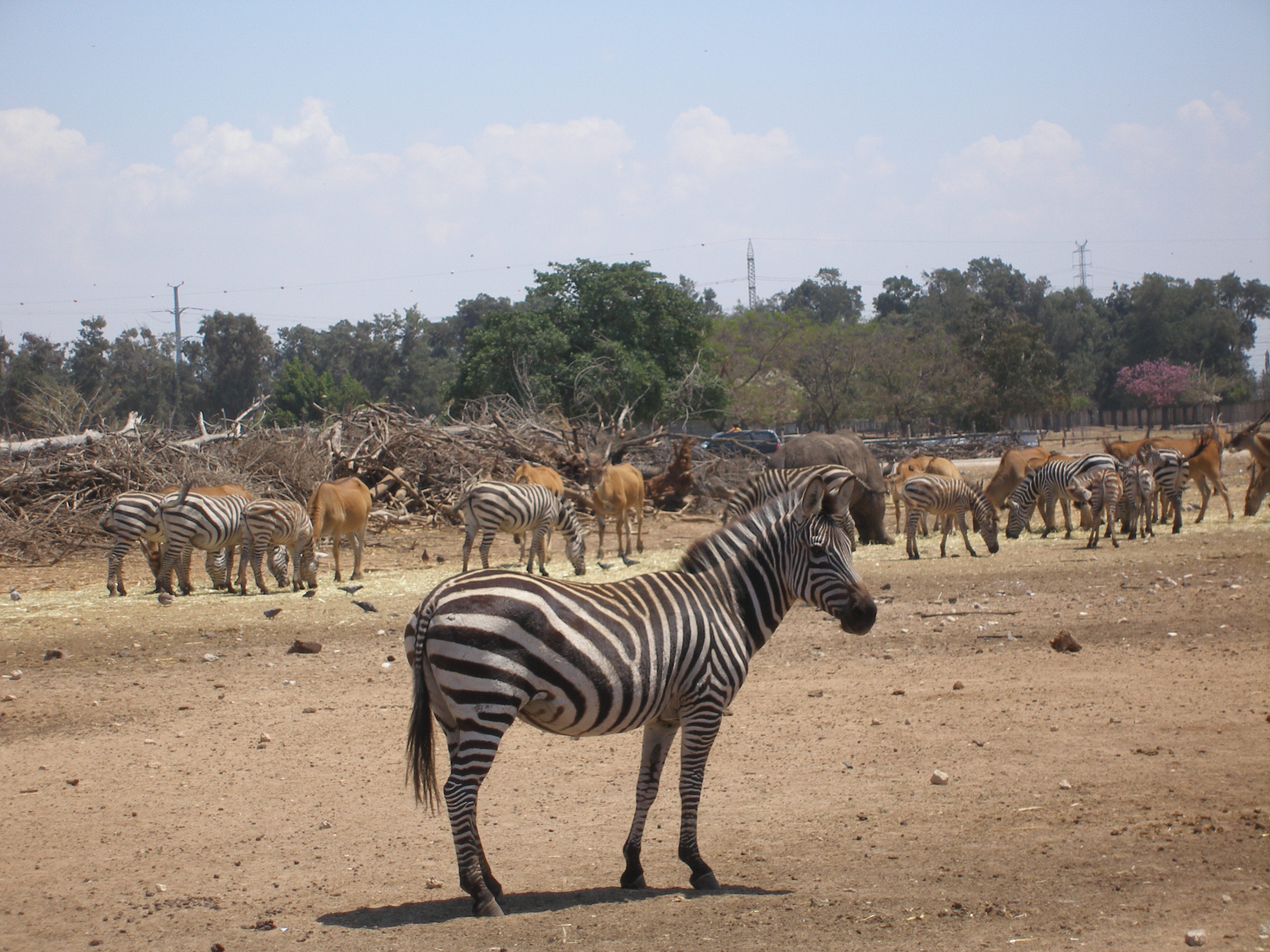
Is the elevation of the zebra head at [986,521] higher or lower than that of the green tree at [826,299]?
lower

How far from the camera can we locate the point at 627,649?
15.4 feet

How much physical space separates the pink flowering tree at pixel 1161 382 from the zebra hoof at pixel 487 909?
7325cm

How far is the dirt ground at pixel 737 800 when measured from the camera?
171 inches

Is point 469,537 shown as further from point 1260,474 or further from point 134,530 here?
point 1260,474

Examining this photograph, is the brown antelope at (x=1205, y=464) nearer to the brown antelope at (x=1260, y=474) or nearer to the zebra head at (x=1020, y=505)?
the brown antelope at (x=1260, y=474)

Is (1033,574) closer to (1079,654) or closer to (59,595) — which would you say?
(1079,654)

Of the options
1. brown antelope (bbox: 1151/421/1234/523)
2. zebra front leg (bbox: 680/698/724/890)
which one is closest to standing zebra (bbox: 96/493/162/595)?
zebra front leg (bbox: 680/698/724/890)

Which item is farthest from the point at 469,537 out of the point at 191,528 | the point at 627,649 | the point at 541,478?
the point at 627,649

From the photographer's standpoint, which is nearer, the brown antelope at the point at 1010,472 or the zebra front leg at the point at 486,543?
the zebra front leg at the point at 486,543

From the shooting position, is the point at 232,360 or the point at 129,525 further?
the point at 232,360

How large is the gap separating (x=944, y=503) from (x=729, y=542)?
39.4 feet

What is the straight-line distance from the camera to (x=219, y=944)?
4.22 meters

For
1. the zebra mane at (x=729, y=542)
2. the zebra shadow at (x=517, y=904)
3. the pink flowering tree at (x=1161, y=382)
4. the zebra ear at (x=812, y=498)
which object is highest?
the pink flowering tree at (x=1161, y=382)

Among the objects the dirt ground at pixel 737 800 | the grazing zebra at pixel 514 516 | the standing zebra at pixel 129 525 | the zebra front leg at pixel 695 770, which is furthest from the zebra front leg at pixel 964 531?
the zebra front leg at pixel 695 770
